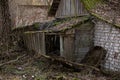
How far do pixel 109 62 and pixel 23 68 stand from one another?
11.6 ft

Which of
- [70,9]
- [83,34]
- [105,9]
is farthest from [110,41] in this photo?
[70,9]

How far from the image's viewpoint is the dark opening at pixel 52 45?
12.6 meters

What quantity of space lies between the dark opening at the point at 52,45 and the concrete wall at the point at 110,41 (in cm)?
242

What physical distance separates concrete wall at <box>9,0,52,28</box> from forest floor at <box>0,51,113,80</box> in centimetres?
1005

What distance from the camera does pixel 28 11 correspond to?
81.8 ft

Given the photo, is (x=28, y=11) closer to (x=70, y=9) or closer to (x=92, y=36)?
(x=70, y=9)

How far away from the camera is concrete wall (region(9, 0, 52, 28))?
2260cm

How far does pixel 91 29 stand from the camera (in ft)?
38.1

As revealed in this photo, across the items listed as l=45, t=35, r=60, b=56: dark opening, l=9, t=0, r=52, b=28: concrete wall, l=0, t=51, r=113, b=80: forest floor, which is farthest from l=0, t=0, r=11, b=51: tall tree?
l=9, t=0, r=52, b=28: concrete wall

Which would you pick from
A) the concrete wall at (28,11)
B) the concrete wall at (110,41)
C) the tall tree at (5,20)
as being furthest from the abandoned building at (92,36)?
the concrete wall at (28,11)

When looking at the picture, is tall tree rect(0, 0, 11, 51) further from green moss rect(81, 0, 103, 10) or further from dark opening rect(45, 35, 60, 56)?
green moss rect(81, 0, 103, 10)

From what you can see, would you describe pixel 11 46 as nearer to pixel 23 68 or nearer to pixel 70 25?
pixel 23 68

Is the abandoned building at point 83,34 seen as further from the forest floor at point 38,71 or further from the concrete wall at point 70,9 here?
the forest floor at point 38,71

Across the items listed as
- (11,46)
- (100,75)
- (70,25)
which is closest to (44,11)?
(11,46)
